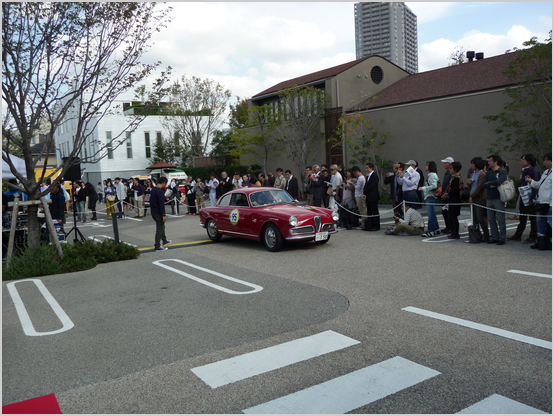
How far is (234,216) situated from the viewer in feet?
39.3

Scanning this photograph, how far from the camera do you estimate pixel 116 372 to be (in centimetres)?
442

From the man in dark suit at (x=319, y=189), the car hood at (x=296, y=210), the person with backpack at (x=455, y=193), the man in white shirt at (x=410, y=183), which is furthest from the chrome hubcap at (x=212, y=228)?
the person with backpack at (x=455, y=193)

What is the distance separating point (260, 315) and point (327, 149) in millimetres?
23301

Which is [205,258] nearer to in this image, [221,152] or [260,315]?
[260,315]

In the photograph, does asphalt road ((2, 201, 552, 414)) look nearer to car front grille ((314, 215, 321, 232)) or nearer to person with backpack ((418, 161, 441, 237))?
car front grille ((314, 215, 321, 232))

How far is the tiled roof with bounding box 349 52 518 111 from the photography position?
2066cm

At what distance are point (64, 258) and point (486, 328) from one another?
8372 millimetres

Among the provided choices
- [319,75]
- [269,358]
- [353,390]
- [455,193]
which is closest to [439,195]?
[455,193]

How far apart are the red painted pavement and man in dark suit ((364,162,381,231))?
1041cm

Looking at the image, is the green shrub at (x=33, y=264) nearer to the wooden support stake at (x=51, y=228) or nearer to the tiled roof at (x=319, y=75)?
the wooden support stake at (x=51, y=228)

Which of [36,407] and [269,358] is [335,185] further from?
[36,407]

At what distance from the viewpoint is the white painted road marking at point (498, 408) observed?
343 cm

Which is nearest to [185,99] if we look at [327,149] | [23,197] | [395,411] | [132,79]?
[327,149]

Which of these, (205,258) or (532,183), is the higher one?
(532,183)
